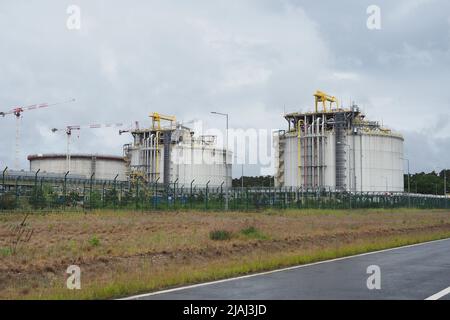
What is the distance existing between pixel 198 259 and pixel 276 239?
22.6 feet

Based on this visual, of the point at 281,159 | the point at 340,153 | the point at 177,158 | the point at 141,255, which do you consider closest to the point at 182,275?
the point at 141,255

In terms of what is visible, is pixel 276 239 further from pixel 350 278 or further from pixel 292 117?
pixel 292 117

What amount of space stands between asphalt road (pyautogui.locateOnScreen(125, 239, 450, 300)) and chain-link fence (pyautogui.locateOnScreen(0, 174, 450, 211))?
2876 centimetres

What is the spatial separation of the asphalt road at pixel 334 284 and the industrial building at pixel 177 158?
8167 centimetres

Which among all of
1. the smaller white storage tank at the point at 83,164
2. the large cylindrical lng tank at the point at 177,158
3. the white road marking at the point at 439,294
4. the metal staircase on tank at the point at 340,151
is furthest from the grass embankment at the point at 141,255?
the smaller white storage tank at the point at 83,164

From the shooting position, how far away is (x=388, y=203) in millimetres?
76562

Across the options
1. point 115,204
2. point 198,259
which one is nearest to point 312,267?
point 198,259

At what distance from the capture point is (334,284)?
42.2ft

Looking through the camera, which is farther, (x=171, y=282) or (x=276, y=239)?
(x=276, y=239)

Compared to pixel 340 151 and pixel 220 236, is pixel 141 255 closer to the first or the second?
pixel 220 236

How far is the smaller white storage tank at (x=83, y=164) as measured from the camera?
115m

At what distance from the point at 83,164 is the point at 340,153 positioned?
176 feet

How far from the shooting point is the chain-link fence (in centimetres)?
4153

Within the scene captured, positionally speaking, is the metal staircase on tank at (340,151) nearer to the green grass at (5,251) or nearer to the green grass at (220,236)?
the green grass at (220,236)
